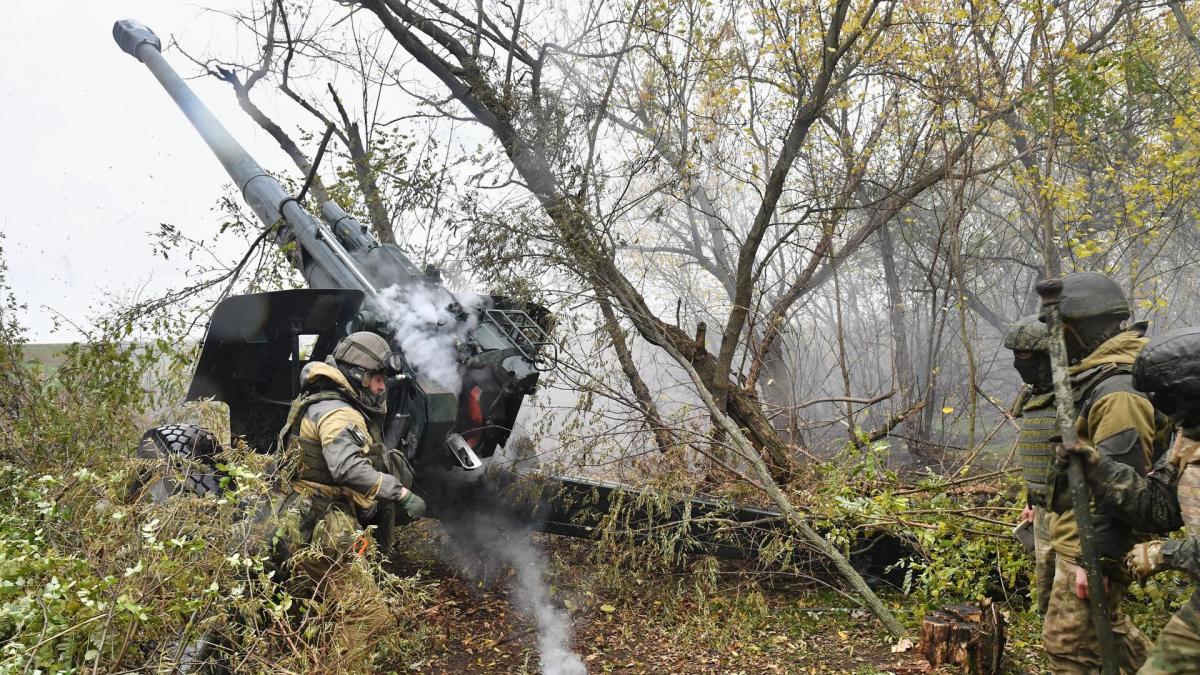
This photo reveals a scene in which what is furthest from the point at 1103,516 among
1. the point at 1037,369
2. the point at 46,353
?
the point at 46,353

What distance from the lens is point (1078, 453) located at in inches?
114

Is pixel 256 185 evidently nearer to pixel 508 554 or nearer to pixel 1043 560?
pixel 508 554

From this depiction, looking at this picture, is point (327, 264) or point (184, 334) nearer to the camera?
point (327, 264)

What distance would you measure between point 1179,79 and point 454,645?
1014 centimetres

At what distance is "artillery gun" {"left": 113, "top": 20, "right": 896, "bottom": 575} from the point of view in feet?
19.1

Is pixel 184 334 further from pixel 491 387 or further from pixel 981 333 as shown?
pixel 981 333

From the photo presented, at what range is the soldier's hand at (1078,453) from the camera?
2.90 meters

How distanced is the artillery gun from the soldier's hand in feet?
9.14

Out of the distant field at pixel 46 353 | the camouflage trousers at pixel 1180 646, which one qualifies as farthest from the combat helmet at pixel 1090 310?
the distant field at pixel 46 353

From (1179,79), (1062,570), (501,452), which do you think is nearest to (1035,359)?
(1062,570)

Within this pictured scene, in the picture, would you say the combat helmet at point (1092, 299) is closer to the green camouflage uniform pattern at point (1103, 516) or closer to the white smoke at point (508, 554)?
the green camouflage uniform pattern at point (1103, 516)

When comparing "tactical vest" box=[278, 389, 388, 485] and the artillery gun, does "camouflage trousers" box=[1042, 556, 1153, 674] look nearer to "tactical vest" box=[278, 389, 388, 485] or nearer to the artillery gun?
the artillery gun

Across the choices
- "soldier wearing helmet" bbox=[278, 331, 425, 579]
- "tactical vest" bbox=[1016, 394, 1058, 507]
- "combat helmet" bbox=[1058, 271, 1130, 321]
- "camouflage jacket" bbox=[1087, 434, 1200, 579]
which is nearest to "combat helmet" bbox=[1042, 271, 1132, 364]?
"combat helmet" bbox=[1058, 271, 1130, 321]

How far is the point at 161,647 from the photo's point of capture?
126 inches
